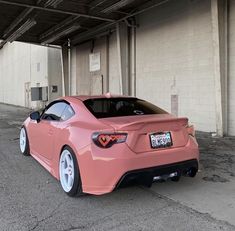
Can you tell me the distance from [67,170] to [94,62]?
14739mm

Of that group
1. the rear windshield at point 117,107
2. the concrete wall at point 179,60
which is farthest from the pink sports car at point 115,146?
the concrete wall at point 179,60

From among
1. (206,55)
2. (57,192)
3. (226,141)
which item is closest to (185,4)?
(206,55)

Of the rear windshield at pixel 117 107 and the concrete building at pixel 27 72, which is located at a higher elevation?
the concrete building at pixel 27 72

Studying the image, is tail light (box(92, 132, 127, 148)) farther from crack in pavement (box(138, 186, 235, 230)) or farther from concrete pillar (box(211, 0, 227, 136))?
concrete pillar (box(211, 0, 227, 136))

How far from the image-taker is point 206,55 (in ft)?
36.6

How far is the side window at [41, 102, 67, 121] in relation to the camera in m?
5.78

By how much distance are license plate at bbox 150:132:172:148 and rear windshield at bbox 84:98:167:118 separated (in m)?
0.71

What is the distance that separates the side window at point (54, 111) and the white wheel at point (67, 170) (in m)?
0.85

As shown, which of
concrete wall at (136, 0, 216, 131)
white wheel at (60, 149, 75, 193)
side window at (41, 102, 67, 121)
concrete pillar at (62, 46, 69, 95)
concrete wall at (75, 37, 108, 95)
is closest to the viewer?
white wheel at (60, 149, 75, 193)

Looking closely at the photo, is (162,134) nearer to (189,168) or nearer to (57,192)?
(189,168)

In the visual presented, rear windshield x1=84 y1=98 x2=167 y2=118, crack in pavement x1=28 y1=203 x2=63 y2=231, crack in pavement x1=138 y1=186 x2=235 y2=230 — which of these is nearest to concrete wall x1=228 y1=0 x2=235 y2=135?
rear windshield x1=84 y1=98 x2=167 y2=118

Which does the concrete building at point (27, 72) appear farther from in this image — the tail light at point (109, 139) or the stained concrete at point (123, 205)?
the tail light at point (109, 139)

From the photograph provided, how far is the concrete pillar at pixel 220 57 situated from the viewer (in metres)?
10.1

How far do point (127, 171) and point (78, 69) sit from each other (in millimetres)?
17673
